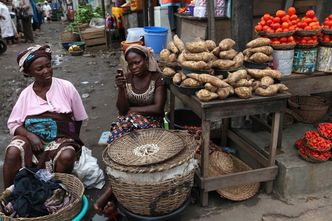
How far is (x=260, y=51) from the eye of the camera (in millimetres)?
3199

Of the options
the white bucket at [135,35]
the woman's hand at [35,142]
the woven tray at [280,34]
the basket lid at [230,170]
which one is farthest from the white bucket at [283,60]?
the white bucket at [135,35]

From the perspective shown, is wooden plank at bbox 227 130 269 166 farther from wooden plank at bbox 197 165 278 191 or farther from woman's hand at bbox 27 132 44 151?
woman's hand at bbox 27 132 44 151

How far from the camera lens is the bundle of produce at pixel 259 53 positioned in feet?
10.4

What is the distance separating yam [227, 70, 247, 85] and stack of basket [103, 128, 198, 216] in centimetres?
62

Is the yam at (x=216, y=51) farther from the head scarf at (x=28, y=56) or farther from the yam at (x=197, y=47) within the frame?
the head scarf at (x=28, y=56)

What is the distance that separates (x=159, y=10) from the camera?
6.93m

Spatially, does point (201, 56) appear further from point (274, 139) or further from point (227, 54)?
point (274, 139)

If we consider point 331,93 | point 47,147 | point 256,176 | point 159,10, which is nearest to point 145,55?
point 47,147

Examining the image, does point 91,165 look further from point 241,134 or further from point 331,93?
point 331,93

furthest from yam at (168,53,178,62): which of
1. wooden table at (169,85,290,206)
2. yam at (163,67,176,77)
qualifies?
wooden table at (169,85,290,206)

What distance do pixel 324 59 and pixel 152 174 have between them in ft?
7.41

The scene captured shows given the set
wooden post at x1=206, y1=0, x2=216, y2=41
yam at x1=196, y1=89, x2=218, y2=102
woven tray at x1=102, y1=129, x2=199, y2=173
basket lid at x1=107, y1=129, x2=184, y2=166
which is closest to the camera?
woven tray at x1=102, y1=129, x2=199, y2=173

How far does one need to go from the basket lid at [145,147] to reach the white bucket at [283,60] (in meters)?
1.34

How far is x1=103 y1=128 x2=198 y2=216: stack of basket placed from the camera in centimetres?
256
